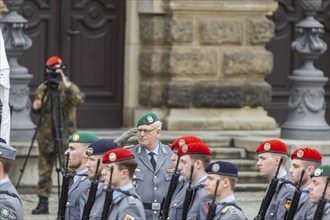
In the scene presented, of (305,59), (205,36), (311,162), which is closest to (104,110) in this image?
(205,36)

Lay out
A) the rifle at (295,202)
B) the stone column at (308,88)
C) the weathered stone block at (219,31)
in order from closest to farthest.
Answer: the rifle at (295,202) < the stone column at (308,88) < the weathered stone block at (219,31)

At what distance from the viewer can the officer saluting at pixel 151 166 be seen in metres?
13.4

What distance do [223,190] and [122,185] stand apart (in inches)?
29.1

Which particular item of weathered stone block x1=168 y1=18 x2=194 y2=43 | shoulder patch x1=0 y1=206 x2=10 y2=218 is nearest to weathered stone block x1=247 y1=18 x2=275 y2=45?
weathered stone block x1=168 y1=18 x2=194 y2=43

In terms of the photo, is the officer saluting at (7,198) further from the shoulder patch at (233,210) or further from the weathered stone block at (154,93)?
the weathered stone block at (154,93)

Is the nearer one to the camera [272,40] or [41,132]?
[41,132]

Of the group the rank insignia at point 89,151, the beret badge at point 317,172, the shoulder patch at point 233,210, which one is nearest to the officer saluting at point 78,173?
the rank insignia at point 89,151

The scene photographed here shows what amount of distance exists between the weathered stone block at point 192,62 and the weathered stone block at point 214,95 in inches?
7.1

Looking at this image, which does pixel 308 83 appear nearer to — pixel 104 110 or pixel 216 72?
pixel 216 72

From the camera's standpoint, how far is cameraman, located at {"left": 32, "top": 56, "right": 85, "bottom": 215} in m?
17.3

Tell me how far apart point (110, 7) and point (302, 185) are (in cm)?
909

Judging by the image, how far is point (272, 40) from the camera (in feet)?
71.0

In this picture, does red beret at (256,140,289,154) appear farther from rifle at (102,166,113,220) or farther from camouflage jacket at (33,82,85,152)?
camouflage jacket at (33,82,85,152)

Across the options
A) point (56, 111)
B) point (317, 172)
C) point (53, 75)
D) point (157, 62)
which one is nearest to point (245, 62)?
point (157, 62)
